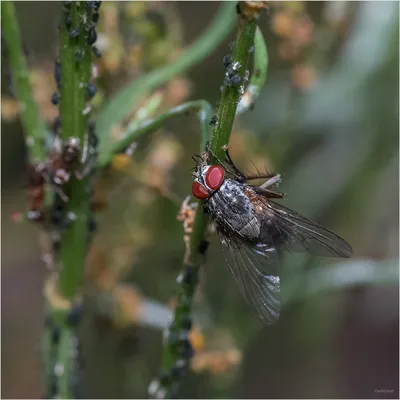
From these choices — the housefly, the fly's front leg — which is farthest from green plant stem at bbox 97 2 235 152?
the housefly

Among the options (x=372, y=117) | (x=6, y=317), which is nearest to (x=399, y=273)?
(x=372, y=117)

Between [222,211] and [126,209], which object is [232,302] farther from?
Answer: [222,211]

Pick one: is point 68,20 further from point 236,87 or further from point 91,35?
point 236,87

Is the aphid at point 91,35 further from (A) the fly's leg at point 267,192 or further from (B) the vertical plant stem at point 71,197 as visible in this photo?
(A) the fly's leg at point 267,192

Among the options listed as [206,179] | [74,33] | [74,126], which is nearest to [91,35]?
[74,33]

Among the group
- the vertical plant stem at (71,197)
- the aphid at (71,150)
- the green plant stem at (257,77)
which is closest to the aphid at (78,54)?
A: the vertical plant stem at (71,197)

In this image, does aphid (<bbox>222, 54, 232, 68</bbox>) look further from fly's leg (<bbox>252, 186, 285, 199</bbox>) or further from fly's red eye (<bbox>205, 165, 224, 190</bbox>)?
fly's leg (<bbox>252, 186, 285, 199</bbox>)
